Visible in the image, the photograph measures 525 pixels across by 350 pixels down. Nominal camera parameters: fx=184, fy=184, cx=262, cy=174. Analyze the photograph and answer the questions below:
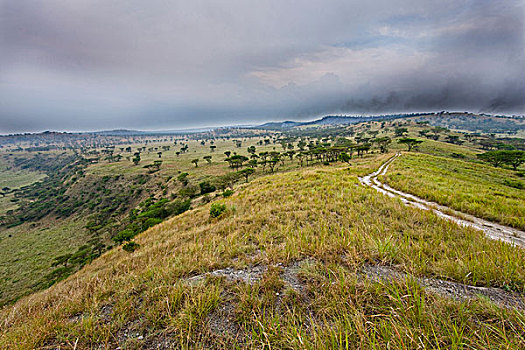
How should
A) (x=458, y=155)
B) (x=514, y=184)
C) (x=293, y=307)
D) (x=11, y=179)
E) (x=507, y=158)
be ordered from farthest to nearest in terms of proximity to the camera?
(x=11, y=179)
(x=458, y=155)
(x=507, y=158)
(x=514, y=184)
(x=293, y=307)

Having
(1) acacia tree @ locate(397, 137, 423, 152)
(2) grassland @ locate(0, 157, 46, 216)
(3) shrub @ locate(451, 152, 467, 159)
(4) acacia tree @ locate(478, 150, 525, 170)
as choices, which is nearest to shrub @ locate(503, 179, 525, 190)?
(4) acacia tree @ locate(478, 150, 525, 170)

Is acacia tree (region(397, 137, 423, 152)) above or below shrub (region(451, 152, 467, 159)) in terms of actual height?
above

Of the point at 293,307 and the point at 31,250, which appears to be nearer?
the point at 293,307

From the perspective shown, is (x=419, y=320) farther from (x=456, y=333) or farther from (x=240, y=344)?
(x=240, y=344)

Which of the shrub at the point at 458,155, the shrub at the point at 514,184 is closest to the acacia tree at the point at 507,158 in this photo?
the shrub at the point at 458,155

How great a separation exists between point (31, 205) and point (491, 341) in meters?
131

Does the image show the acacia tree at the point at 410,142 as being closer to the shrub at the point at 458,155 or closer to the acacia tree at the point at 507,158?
the shrub at the point at 458,155

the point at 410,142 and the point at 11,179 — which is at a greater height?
the point at 410,142

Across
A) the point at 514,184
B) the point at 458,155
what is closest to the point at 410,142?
the point at 458,155

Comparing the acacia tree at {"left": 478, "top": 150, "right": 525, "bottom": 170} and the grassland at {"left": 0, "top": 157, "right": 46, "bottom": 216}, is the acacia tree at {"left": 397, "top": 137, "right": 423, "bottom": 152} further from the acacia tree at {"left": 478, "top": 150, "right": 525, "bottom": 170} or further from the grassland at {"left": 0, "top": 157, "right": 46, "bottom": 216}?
the grassland at {"left": 0, "top": 157, "right": 46, "bottom": 216}

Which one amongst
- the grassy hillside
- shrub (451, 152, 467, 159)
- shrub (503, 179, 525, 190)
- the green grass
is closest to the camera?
the grassy hillside

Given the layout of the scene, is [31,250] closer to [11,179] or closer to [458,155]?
[458,155]

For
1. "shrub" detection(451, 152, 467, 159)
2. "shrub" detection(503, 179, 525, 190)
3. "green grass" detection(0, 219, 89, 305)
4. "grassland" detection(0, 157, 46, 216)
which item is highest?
"shrub" detection(503, 179, 525, 190)

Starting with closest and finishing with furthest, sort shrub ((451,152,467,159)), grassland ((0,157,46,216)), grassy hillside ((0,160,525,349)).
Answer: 1. grassy hillside ((0,160,525,349))
2. shrub ((451,152,467,159))
3. grassland ((0,157,46,216))
